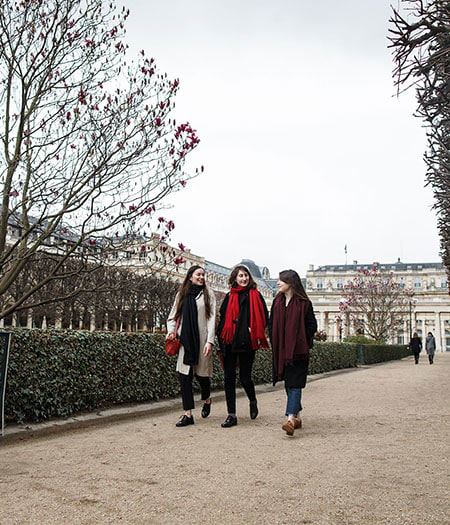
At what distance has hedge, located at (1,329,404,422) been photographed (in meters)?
6.15

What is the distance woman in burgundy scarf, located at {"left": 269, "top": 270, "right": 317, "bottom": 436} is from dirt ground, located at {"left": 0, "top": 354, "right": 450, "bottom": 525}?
1.57ft

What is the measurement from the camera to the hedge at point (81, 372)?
6148mm

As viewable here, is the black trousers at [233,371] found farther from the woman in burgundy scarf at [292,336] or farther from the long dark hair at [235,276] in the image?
the long dark hair at [235,276]

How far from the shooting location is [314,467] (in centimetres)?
429

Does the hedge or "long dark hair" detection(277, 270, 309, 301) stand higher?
"long dark hair" detection(277, 270, 309, 301)

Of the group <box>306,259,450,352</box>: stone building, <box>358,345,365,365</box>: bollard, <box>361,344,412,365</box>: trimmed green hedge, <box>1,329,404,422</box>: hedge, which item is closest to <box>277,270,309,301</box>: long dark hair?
<box>1,329,404,422</box>: hedge

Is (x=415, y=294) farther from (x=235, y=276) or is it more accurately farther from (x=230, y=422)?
(x=230, y=422)

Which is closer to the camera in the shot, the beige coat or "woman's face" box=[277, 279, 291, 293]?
"woman's face" box=[277, 279, 291, 293]

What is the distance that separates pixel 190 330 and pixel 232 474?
2.63 m

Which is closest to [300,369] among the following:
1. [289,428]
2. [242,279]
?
[289,428]

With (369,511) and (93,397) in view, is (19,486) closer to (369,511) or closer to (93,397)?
(369,511)

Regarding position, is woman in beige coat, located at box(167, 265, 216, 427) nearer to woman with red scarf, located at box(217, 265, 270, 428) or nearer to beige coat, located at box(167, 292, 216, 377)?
beige coat, located at box(167, 292, 216, 377)

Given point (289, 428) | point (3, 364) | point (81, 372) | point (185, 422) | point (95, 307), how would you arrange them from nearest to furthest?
point (289, 428) < point (3, 364) < point (185, 422) < point (81, 372) < point (95, 307)

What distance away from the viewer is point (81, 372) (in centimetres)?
705
